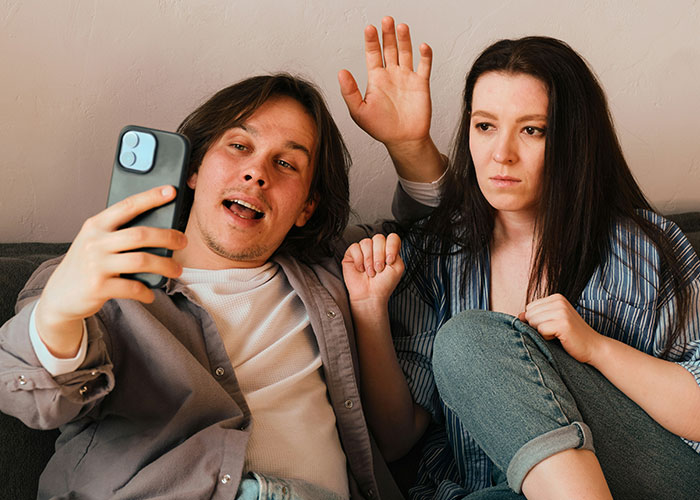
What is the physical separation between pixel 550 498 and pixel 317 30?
1.05 m

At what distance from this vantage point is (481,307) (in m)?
1.35

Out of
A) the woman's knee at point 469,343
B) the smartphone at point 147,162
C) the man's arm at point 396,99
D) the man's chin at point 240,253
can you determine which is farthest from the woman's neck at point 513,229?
the smartphone at point 147,162

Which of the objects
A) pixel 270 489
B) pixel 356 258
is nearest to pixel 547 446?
pixel 270 489

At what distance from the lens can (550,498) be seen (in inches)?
36.9

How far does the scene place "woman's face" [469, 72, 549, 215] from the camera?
1.25m

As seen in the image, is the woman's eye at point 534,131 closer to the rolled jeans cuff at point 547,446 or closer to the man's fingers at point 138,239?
the rolled jeans cuff at point 547,446

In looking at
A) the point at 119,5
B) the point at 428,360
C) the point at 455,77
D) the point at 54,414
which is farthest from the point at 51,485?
the point at 455,77

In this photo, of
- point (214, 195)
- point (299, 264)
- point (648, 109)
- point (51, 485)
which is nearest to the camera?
point (51, 485)

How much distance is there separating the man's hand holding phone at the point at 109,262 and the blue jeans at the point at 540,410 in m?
0.47

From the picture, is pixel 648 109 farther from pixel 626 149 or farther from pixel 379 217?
pixel 379 217

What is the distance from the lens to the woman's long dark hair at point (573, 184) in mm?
1259

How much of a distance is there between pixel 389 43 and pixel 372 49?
0.04m

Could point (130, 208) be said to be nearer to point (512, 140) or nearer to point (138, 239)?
point (138, 239)

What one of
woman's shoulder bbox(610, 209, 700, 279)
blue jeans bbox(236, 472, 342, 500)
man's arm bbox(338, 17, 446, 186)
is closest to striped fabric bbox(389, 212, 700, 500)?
woman's shoulder bbox(610, 209, 700, 279)
